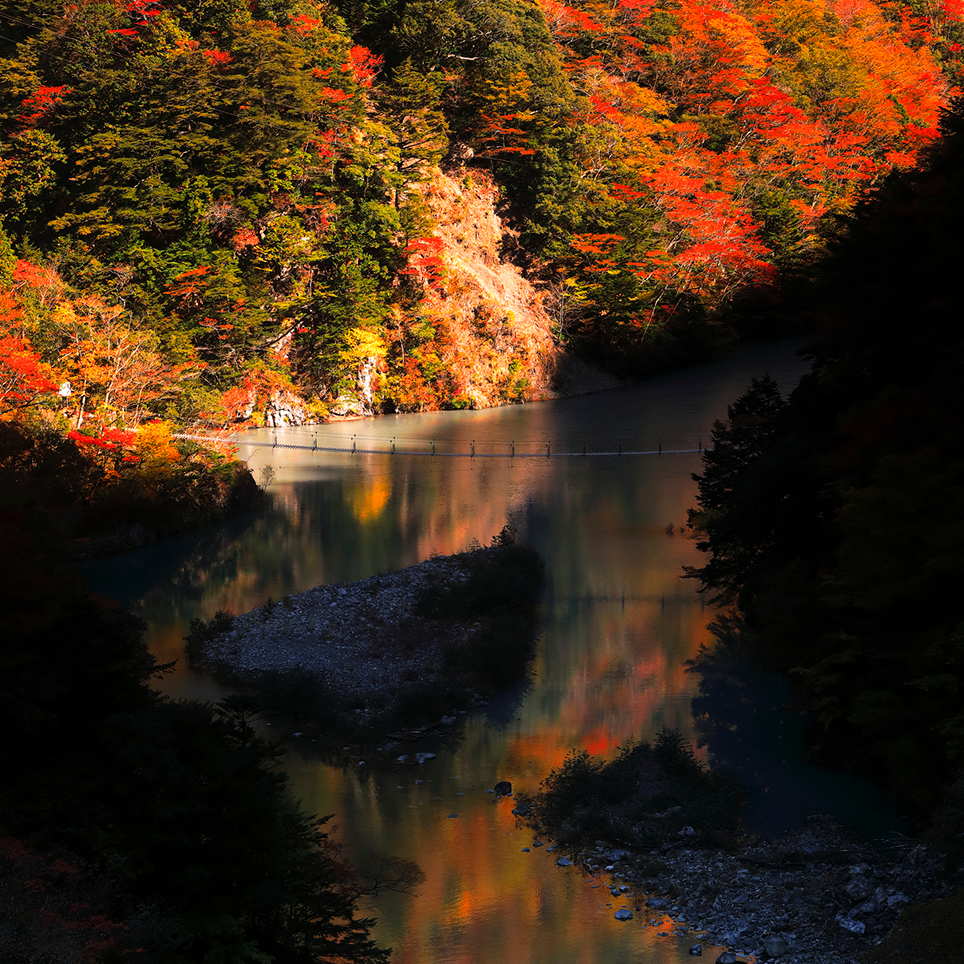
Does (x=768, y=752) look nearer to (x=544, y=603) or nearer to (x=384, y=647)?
(x=384, y=647)

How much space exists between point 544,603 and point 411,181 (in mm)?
22842

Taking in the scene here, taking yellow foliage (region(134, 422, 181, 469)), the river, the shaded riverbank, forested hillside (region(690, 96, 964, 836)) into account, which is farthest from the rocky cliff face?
forested hillside (region(690, 96, 964, 836))

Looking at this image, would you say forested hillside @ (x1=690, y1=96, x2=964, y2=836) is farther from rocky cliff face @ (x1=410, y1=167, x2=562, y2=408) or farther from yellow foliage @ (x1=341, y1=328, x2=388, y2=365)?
rocky cliff face @ (x1=410, y1=167, x2=562, y2=408)

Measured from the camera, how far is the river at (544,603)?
7699 millimetres

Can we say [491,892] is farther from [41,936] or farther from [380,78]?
[380,78]

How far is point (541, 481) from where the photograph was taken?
25.2 metres

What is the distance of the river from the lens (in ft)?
25.3

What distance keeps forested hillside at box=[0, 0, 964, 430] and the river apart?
3.23 m

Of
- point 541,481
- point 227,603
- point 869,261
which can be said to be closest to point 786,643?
point 869,261

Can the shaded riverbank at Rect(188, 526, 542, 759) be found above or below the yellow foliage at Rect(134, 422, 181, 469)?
below

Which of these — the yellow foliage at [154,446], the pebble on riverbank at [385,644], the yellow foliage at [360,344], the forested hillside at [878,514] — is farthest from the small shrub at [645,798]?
the yellow foliage at [360,344]

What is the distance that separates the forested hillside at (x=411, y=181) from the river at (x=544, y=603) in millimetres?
3229

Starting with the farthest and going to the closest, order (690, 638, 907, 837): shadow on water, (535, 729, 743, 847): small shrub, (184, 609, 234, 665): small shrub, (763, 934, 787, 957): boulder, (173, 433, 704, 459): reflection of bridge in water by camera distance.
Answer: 1. (173, 433, 704, 459): reflection of bridge in water
2. (184, 609, 234, 665): small shrub
3. (690, 638, 907, 837): shadow on water
4. (535, 729, 743, 847): small shrub
5. (763, 934, 787, 957): boulder

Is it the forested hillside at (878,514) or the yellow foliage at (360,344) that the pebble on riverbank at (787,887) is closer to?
the forested hillside at (878,514)
